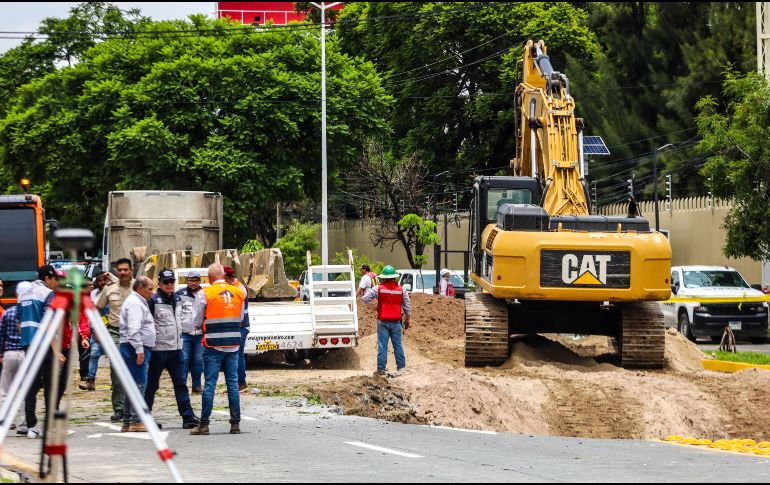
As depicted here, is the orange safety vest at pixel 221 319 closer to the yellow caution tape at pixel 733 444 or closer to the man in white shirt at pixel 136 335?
the man in white shirt at pixel 136 335

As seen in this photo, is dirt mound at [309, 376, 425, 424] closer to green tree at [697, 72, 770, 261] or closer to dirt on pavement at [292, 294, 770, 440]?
dirt on pavement at [292, 294, 770, 440]

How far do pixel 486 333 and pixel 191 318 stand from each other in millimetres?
6075

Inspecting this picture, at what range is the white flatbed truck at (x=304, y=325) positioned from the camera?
23.5m

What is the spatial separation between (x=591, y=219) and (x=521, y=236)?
4.17 feet

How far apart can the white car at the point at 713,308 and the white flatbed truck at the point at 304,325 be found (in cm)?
1043

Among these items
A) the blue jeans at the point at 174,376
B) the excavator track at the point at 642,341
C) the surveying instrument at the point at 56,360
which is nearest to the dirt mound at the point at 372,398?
the blue jeans at the point at 174,376

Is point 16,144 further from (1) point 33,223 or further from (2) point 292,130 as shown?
(1) point 33,223

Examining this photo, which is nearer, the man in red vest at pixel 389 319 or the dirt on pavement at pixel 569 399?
the dirt on pavement at pixel 569 399

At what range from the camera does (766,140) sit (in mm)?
32812

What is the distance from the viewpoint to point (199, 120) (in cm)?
4759

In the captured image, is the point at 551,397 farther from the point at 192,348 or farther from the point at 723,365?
the point at 723,365

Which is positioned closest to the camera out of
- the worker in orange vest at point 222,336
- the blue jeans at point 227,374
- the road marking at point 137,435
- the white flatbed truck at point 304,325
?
the road marking at point 137,435

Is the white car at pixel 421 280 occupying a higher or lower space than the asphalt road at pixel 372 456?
higher

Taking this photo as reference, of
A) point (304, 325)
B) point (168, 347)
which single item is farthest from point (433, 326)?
point (168, 347)
